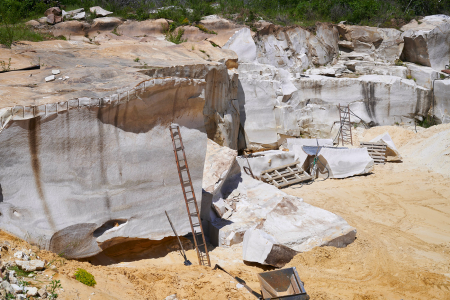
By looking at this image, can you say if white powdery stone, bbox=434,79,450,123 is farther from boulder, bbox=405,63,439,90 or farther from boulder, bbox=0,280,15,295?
boulder, bbox=0,280,15,295

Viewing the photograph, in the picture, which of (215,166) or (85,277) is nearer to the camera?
(85,277)

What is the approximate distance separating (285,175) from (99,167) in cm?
627

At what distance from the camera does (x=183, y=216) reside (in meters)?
5.89

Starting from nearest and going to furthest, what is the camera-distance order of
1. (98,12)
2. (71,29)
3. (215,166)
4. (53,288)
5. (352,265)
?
(53,288)
(352,265)
(215,166)
(71,29)
(98,12)

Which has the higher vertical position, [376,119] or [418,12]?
[418,12]

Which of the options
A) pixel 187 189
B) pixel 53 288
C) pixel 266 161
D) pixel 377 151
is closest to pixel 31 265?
pixel 53 288

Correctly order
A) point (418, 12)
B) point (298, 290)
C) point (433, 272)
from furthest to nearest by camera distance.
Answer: point (418, 12) → point (433, 272) → point (298, 290)

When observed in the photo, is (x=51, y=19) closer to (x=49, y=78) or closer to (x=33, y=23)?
(x=33, y=23)

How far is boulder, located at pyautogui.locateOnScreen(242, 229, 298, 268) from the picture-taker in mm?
5664

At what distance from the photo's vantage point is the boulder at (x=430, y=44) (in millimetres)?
16875

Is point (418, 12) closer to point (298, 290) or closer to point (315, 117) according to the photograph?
point (315, 117)

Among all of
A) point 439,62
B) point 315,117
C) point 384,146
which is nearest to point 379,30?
point 439,62

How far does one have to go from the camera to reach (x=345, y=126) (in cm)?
1454

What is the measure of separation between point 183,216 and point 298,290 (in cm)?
218
